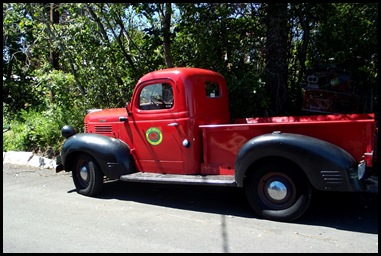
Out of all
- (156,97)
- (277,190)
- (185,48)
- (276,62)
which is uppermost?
(185,48)

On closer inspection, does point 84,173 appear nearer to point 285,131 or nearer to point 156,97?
point 156,97

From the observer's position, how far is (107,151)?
5.68 metres

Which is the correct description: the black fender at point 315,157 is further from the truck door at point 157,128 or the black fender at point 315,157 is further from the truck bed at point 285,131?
the truck door at point 157,128

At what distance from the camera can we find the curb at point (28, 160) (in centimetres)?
862

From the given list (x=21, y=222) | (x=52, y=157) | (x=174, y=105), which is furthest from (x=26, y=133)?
(x=174, y=105)

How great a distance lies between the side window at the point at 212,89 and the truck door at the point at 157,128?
2.15 ft

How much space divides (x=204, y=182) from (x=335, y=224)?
5.74 ft

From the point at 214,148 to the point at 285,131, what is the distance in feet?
3.48

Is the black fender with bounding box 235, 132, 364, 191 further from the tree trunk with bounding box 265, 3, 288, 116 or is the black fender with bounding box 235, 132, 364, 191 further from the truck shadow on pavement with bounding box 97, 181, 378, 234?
the tree trunk with bounding box 265, 3, 288, 116

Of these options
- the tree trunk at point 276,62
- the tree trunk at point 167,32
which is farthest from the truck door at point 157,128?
the tree trunk at point 276,62

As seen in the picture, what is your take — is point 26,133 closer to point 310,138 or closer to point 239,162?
point 239,162

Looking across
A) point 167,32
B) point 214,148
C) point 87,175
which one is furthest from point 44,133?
point 214,148

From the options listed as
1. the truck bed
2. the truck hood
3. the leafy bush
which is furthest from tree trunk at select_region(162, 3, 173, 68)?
the truck bed

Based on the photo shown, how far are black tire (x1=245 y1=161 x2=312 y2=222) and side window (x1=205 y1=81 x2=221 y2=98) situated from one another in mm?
1675
